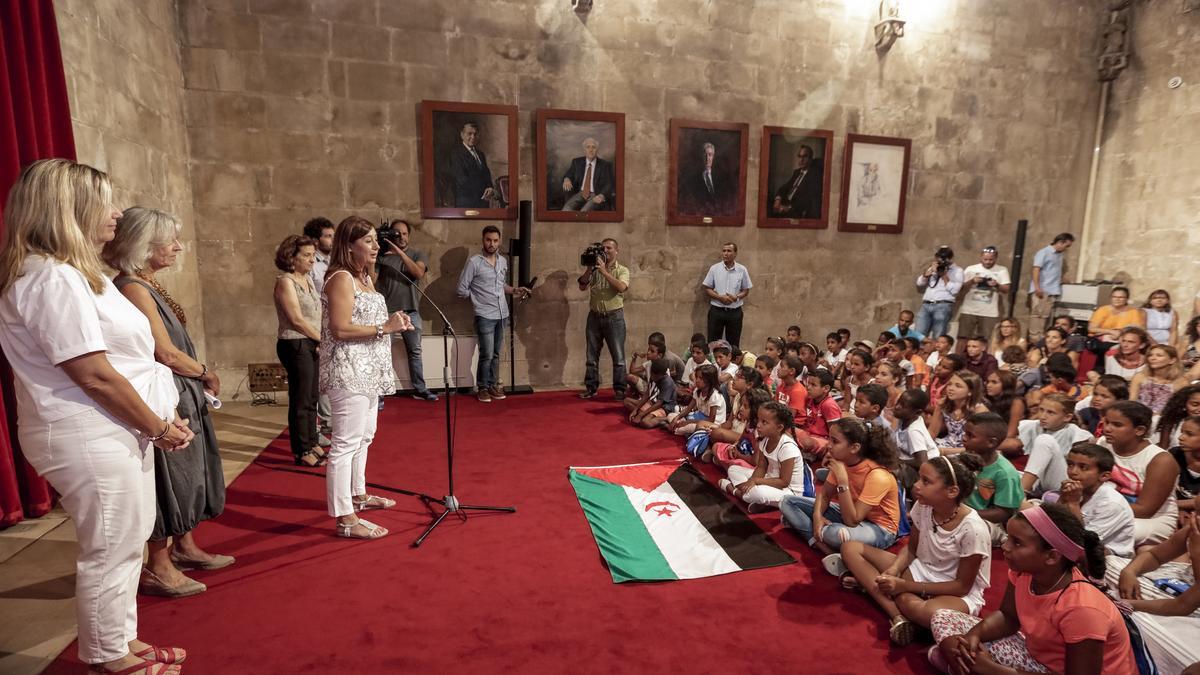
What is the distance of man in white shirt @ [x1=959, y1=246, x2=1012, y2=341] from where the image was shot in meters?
8.39

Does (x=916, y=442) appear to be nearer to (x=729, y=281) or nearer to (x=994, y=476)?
(x=994, y=476)

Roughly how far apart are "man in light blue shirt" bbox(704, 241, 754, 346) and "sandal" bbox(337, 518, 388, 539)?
16.6ft

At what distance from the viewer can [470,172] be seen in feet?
23.4

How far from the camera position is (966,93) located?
871 cm

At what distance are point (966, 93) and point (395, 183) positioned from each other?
25.9 feet

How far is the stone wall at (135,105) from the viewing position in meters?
4.41

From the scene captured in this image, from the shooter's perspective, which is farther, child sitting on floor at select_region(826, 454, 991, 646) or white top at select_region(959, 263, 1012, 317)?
white top at select_region(959, 263, 1012, 317)

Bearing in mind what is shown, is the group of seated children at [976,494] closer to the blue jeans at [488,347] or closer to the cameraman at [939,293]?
the blue jeans at [488,347]

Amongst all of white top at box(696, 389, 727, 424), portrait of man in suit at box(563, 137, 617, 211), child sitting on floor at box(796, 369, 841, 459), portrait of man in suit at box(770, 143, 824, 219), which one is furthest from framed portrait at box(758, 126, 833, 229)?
child sitting on floor at box(796, 369, 841, 459)

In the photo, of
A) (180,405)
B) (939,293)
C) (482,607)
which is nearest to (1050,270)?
(939,293)

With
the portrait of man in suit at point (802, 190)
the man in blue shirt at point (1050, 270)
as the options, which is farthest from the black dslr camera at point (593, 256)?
the man in blue shirt at point (1050, 270)

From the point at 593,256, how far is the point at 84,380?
17.5 feet

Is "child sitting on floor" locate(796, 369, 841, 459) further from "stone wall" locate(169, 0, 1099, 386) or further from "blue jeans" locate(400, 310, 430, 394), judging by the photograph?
"blue jeans" locate(400, 310, 430, 394)

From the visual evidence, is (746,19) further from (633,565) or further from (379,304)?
(633,565)
